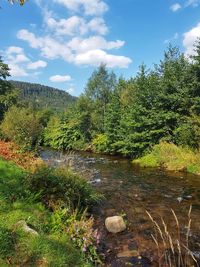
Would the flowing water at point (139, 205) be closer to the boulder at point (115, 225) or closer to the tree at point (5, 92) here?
the boulder at point (115, 225)

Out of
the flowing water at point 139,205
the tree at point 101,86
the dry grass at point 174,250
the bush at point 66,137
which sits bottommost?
the bush at point 66,137

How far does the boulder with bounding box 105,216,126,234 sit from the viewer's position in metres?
7.98

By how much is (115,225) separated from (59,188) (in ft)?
6.48

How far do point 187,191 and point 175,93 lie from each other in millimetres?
11888

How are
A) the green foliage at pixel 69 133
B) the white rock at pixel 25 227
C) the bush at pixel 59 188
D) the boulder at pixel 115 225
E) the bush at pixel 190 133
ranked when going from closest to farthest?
the white rock at pixel 25 227, the boulder at pixel 115 225, the bush at pixel 59 188, the bush at pixel 190 133, the green foliage at pixel 69 133

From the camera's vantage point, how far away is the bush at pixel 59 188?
331 inches

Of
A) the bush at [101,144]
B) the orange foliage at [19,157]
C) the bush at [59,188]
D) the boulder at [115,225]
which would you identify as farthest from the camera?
the bush at [101,144]

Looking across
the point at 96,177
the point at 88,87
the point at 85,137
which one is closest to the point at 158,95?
the point at 96,177

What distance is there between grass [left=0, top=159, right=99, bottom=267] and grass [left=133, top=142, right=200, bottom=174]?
1245cm

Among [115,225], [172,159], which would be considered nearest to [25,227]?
[115,225]

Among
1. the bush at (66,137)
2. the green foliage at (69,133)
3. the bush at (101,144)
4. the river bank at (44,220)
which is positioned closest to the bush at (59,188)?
the river bank at (44,220)

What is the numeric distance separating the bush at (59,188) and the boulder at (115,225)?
98 centimetres

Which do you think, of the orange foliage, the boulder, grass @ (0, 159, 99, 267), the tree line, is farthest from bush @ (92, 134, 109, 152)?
grass @ (0, 159, 99, 267)

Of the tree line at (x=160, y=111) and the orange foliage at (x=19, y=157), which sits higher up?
the tree line at (x=160, y=111)
